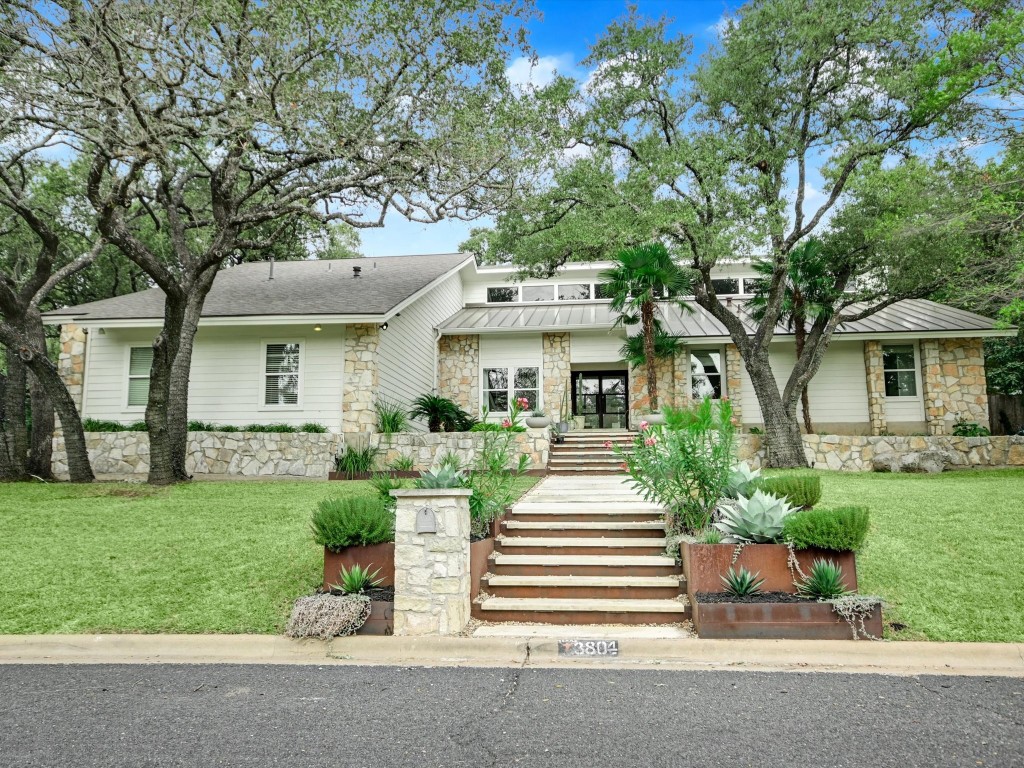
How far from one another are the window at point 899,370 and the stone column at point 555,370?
26.6 ft

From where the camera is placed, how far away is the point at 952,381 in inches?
638

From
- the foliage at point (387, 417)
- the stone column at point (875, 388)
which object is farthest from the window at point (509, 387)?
the stone column at point (875, 388)

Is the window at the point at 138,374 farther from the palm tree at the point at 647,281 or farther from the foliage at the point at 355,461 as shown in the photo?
the palm tree at the point at 647,281

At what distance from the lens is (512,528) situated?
690cm

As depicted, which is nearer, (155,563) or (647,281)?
(155,563)

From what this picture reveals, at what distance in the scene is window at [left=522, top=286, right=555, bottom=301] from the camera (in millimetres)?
21297

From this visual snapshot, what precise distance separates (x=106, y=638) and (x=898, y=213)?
44.7 feet

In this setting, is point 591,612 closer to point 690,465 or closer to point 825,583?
point 690,465

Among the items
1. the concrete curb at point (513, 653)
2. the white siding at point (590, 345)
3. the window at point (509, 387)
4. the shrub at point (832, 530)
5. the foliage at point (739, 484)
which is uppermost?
the white siding at point (590, 345)

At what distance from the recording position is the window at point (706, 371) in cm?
1730

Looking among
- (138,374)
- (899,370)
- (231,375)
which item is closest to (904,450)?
(899,370)

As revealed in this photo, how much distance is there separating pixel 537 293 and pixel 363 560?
16.6m

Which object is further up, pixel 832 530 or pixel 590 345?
pixel 590 345

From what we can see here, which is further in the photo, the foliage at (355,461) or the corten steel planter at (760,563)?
the foliage at (355,461)
